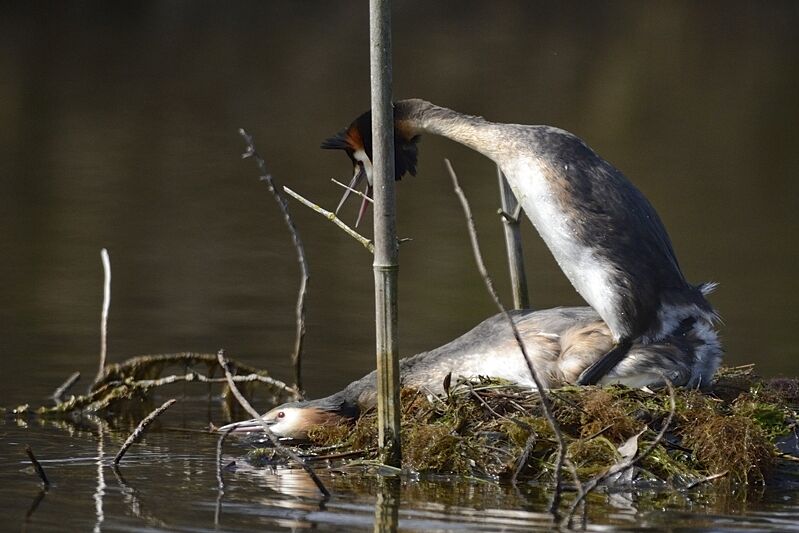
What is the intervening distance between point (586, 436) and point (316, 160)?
41.4ft

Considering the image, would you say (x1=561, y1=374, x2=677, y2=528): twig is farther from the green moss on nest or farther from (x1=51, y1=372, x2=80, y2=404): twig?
(x1=51, y1=372, x2=80, y2=404): twig

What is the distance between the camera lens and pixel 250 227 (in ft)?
45.9

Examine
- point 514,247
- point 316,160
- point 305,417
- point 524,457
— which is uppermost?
point 316,160

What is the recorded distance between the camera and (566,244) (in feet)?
22.7

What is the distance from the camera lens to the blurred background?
33.1 ft

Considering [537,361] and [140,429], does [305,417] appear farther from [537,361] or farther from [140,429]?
[140,429]

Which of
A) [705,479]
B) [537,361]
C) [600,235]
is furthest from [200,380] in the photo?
[705,479]

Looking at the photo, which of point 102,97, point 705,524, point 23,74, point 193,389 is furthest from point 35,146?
point 705,524

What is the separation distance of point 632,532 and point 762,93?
21752 mm

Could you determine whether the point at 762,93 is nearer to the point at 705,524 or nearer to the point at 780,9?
the point at 780,9

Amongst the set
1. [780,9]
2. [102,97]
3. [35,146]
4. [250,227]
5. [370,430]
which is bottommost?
[370,430]

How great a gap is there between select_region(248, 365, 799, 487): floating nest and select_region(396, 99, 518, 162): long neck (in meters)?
1.09

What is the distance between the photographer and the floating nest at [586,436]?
20.2ft

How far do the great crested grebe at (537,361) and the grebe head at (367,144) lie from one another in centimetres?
78
